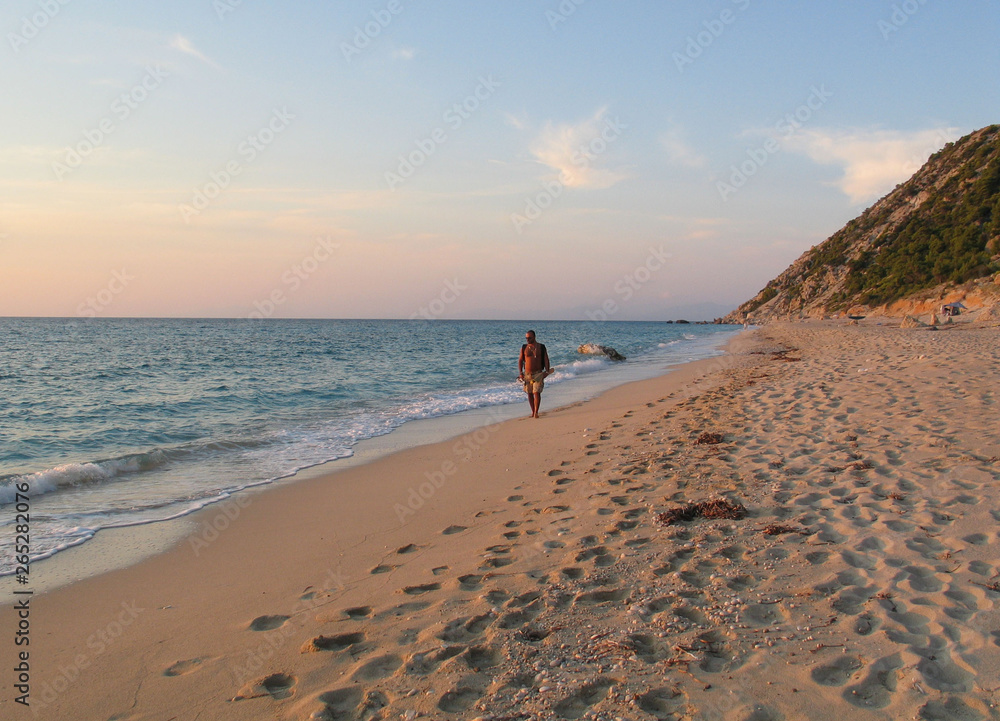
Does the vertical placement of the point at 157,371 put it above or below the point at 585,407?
above

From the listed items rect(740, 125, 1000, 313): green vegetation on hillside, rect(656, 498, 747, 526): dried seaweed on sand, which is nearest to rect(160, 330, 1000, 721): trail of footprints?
rect(656, 498, 747, 526): dried seaweed on sand

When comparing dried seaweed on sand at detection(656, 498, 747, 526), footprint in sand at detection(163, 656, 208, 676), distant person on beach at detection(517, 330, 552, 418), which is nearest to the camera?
footprint in sand at detection(163, 656, 208, 676)

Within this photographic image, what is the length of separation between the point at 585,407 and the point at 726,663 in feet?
35.9

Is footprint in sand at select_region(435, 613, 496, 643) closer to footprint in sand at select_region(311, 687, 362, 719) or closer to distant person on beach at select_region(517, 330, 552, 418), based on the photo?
footprint in sand at select_region(311, 687, 362, 719)

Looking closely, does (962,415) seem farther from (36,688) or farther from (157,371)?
(157,371)

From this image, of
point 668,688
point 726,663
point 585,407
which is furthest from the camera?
point 585,407

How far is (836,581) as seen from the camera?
3.79m

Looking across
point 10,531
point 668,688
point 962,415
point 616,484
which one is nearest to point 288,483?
point 10,531

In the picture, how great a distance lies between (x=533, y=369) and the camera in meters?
13.3

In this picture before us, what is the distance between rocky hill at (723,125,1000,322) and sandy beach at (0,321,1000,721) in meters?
40.4

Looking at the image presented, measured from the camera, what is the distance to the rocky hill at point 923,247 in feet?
147

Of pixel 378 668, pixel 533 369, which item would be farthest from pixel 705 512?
pixel 533 369

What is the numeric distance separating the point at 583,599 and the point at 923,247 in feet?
209

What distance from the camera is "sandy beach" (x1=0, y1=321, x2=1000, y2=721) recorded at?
2.86 metres
